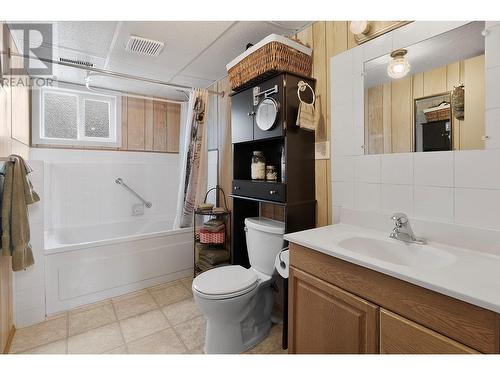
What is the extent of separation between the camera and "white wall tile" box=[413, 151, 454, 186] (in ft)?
3.77

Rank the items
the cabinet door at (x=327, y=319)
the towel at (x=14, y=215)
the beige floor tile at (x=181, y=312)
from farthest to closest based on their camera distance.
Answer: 1. the beige floor tile at (x=181, y=312)
2. the towel at (x=14, y=215)
3. the cabinet door at (x=327, y=319)

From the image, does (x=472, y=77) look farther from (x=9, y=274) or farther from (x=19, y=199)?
(x=9, y=274)

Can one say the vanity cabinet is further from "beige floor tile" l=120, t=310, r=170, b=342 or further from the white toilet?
"beige floor tile" l=120, t=310, r=170, b=342

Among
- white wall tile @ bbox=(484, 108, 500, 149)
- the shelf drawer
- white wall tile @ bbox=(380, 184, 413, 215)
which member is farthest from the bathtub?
white wall tile @ bbox=(484, 108, 500, 149)

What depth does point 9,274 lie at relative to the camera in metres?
1.73

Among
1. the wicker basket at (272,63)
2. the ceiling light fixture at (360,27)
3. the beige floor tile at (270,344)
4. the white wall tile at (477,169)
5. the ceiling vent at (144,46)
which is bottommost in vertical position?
the beige floor tile at (270,344)

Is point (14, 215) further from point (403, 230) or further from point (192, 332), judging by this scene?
point (403, 230)

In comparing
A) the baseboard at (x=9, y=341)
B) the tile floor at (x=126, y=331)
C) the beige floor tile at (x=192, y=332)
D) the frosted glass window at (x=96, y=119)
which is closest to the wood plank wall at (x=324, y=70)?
the tile floor at (x=126, y=331)

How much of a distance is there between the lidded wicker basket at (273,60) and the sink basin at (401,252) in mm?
1122

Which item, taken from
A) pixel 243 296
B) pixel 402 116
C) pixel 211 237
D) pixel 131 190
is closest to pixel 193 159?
pixel 211 237

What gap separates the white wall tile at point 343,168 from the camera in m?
1.55

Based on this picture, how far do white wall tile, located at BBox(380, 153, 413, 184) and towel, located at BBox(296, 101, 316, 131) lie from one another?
48 centimetres

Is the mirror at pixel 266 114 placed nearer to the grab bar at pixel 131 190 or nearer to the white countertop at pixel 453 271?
the white countertop at pixel 453 271
